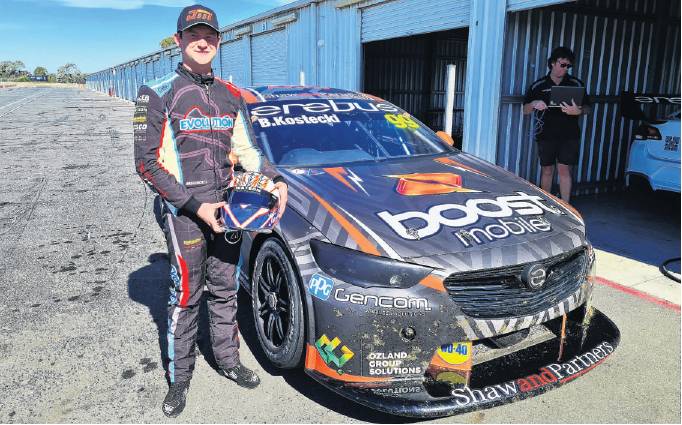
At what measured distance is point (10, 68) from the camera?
6506 inches

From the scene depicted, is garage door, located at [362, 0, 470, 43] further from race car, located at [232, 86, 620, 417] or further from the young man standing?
the young man standing

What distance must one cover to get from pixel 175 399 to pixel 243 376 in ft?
1.19

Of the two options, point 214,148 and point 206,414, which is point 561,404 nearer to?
point 206,414

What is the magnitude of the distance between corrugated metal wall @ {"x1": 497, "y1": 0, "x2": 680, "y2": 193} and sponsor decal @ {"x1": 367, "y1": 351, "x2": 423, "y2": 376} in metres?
5.15

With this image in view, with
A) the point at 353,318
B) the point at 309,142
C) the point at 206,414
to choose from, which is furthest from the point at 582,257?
the point at 206,414

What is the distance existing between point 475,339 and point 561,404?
75 cm

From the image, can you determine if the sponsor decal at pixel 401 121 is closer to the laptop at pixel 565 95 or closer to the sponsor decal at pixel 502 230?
the sponsor decal at pixel 502 230

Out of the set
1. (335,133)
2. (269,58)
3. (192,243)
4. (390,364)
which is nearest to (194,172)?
(192,243)

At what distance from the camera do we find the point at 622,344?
3.21 metres

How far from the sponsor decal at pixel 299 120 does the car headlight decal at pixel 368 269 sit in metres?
1.46

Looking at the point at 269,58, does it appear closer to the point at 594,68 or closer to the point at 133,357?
the point at 594,68

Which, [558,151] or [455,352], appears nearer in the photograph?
[455,352]

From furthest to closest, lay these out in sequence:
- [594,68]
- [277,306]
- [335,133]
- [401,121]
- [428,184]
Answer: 1. [594,68]
2. [401,121]
3. [335,133]
4. [428,184]
5. [277,306]

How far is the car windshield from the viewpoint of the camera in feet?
11.1
